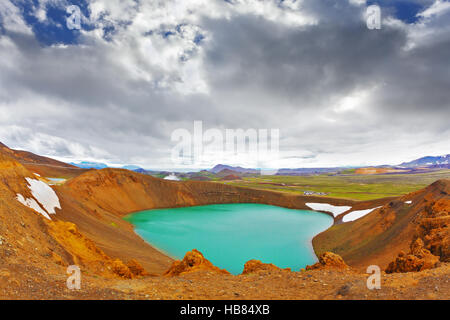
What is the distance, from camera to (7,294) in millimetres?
4730

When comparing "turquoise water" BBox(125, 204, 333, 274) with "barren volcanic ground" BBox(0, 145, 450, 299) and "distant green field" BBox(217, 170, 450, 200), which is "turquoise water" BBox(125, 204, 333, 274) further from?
"distant green field" BBox(217, 170, 450, 200)

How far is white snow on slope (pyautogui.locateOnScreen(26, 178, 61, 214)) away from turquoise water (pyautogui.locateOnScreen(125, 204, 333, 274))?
12.1m

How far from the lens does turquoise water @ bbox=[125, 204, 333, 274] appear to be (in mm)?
22681

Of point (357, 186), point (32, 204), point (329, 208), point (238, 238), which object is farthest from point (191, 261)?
point (357, 186)

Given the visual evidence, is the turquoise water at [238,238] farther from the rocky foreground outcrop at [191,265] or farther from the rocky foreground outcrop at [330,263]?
the rocky foreground outcrop at [330,263]

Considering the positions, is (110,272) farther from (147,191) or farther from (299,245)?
(147,191)

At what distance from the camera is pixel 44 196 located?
2091 centimetres

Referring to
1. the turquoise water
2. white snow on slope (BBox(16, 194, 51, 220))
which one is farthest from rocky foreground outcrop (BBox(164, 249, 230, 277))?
white snow on slope (BBox(16, 194, 51, 220))

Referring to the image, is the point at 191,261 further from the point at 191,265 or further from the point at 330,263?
the point at 330,263

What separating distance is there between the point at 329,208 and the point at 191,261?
4996 centimetres

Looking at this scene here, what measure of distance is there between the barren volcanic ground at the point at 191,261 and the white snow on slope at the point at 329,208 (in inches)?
794
